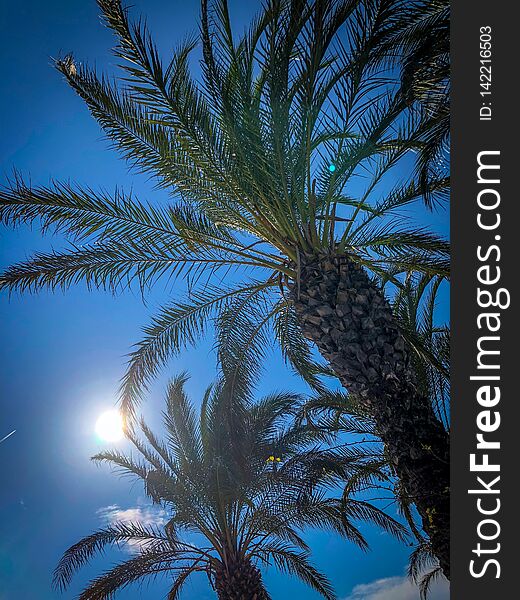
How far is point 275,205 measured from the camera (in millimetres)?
5773

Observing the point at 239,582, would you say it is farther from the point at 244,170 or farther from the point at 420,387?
the point at 244,170

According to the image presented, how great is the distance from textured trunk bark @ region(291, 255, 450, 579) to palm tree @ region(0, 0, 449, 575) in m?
0.01

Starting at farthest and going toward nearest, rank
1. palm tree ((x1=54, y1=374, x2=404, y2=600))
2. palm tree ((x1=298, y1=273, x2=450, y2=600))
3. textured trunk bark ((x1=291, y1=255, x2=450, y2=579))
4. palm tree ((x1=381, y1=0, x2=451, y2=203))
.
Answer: palm tree ((x1=54, y1=374, x2=404, y2=600))
palm tree ((x1=298, y1=273, x2=450, y2=600))
palm tree ((x1=381, y1=0, x2=451, y2=203))
textured trunk bark ((x1=291, y1=255, x2=450, y2=579))

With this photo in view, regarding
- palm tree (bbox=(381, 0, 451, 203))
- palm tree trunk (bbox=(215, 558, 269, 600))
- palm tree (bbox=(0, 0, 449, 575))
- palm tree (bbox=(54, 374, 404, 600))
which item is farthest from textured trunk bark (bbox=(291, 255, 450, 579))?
palm tree trunk (bbox=(215, 558, 269, 600))

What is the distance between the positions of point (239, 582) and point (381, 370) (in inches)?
275

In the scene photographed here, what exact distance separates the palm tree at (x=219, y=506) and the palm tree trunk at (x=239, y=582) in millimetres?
19

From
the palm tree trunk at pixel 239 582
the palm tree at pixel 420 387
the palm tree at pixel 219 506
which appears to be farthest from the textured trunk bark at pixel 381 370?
the palm tree trunk at pixel 239 582

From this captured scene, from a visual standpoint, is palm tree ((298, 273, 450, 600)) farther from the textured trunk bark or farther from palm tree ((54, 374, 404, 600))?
the textured trunk bark

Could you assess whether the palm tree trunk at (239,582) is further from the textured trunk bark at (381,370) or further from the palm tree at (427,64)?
the palm tree at (427,64)

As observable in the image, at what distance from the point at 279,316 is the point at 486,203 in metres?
5.10

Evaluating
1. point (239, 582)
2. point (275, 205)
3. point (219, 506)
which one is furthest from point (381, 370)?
point (239, 582)

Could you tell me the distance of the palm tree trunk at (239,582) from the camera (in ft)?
31.7

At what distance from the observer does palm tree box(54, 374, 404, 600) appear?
936 centimetres

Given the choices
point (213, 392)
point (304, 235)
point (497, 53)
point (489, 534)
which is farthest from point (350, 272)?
point (213, 392)
